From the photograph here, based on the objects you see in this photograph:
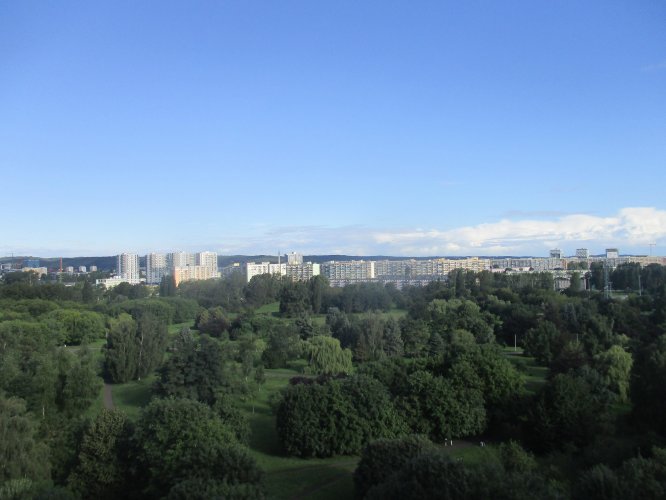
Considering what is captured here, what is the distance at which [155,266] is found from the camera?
5177 inches

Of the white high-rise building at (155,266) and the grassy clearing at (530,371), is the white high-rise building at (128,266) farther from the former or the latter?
the grassy clearing at (530,371)

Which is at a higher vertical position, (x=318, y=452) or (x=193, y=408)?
(x=193, y=408)

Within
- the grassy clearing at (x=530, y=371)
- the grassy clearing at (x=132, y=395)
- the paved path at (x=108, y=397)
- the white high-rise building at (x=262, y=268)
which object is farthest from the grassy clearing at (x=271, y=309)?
the white high-rise building at (x=262, y=268)

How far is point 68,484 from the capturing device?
14.8 metres

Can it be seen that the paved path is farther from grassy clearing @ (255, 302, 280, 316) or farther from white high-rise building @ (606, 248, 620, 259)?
white high-rise building @ (606, 248, 620, 259)

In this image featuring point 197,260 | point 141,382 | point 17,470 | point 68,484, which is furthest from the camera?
point 197,260

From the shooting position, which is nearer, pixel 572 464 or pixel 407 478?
pixel 407 478

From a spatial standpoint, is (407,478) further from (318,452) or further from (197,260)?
(197,260)

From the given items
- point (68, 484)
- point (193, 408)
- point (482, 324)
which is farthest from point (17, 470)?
point (482, 324)

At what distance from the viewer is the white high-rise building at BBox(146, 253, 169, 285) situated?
418ft

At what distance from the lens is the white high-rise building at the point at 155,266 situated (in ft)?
418

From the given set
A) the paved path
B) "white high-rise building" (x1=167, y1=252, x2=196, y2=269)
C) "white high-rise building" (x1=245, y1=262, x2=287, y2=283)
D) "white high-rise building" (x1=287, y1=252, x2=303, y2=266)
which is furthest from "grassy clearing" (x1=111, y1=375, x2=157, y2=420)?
"white high-rise building" (x1=287, y1=252, x2=303, y2=266)

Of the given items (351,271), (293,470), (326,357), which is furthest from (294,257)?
(293,470)

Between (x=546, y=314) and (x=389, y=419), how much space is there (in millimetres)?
21294
